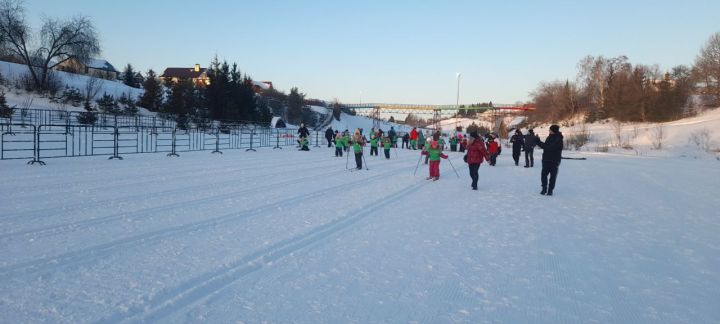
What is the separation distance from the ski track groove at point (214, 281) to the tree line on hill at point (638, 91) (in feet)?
195

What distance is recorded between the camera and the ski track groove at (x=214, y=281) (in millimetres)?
3754

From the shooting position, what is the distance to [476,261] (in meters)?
5.46

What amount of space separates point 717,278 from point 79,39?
55.1 metres

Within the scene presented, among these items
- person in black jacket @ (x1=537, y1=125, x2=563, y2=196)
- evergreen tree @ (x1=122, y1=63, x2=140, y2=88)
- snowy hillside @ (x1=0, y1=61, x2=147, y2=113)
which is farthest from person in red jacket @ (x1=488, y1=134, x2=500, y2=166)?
evergreen tree @ (x1=122, y1=63, x2=140, y2=88)

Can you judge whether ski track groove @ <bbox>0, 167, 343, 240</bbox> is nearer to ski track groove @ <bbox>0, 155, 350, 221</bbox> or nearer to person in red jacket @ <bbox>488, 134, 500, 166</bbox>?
ski track groove @ <bbox>0, 155, 350, 221</bbox>

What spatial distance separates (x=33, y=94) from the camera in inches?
1719

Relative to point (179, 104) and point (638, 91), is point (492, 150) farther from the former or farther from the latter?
point (638, 91)

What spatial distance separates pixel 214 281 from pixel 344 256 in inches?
62.3

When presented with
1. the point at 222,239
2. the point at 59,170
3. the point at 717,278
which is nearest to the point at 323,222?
the point at 222,239

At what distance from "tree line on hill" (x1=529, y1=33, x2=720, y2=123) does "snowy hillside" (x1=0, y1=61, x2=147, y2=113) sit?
57.6 meters

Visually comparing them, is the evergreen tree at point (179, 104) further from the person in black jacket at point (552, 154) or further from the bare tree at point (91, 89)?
the person in black jacket at point (552, 154)

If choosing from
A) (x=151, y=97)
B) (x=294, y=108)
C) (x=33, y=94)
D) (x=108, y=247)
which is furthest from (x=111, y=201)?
(x=294, y=108)

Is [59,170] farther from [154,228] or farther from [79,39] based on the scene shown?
[79,39]

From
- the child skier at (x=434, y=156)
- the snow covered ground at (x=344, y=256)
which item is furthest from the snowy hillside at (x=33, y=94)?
the child skier at (x=434, y=156)
